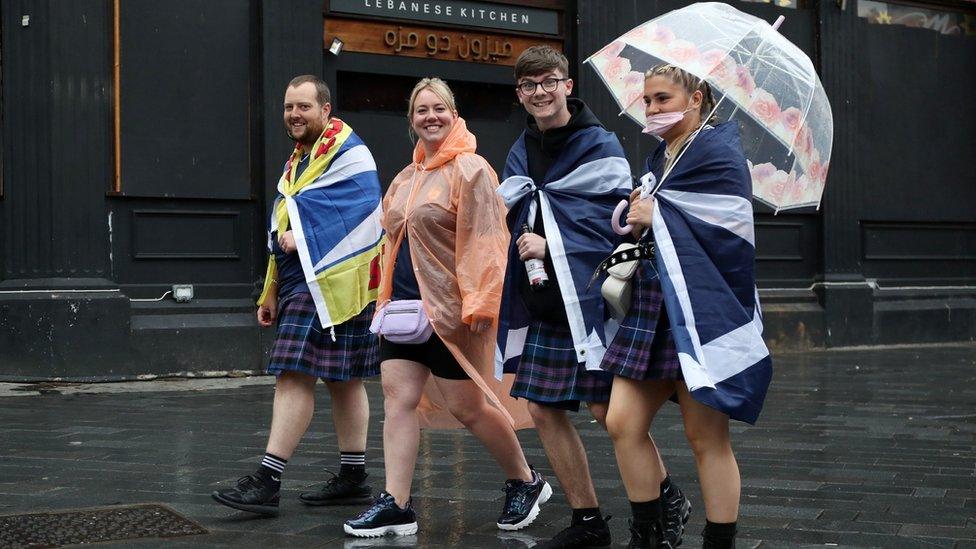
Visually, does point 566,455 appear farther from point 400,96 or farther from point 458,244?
point 400,96

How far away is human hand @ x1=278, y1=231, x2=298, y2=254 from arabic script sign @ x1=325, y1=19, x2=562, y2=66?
671cm

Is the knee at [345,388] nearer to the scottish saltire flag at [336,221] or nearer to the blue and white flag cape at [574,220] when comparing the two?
the scottish saltire flag at [336,221]

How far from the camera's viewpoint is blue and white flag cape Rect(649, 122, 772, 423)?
151 inches

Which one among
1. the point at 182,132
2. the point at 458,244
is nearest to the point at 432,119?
the point at 458,244

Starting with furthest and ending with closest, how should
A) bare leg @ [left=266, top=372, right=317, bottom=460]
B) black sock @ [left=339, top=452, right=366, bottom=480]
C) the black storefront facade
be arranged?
the black storefront facade < black sock @ [left=339, top=452, right=366, bottom=480] < bare leg @ [left=266, top=372, right=317, bottom=460]

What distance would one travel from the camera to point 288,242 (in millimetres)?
5355

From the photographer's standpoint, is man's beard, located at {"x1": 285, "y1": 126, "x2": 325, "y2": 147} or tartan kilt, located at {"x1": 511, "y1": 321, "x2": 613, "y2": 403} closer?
tartan kilt, located at {"x1": 511, "y1": 321, "x2": 613, "y2": 403}

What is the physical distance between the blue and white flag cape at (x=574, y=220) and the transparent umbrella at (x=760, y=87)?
474mm

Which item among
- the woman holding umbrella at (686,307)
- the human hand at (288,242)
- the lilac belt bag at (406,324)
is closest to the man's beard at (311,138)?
the human hand at (288,242)

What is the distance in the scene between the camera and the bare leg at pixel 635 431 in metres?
4.07

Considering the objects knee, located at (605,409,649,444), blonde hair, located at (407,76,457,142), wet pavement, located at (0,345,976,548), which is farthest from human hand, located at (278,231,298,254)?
knee, located at (605,409,649,444)

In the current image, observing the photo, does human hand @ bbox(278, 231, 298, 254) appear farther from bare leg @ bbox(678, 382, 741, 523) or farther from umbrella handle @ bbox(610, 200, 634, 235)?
bare leg @ bbox(678, 382, 741, 523)

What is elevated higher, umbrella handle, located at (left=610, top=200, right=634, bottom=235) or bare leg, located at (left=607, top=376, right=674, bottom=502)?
umbrella handle, located at (left=610, top=200, right=634, bottom=235)

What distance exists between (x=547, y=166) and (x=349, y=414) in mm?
1656
